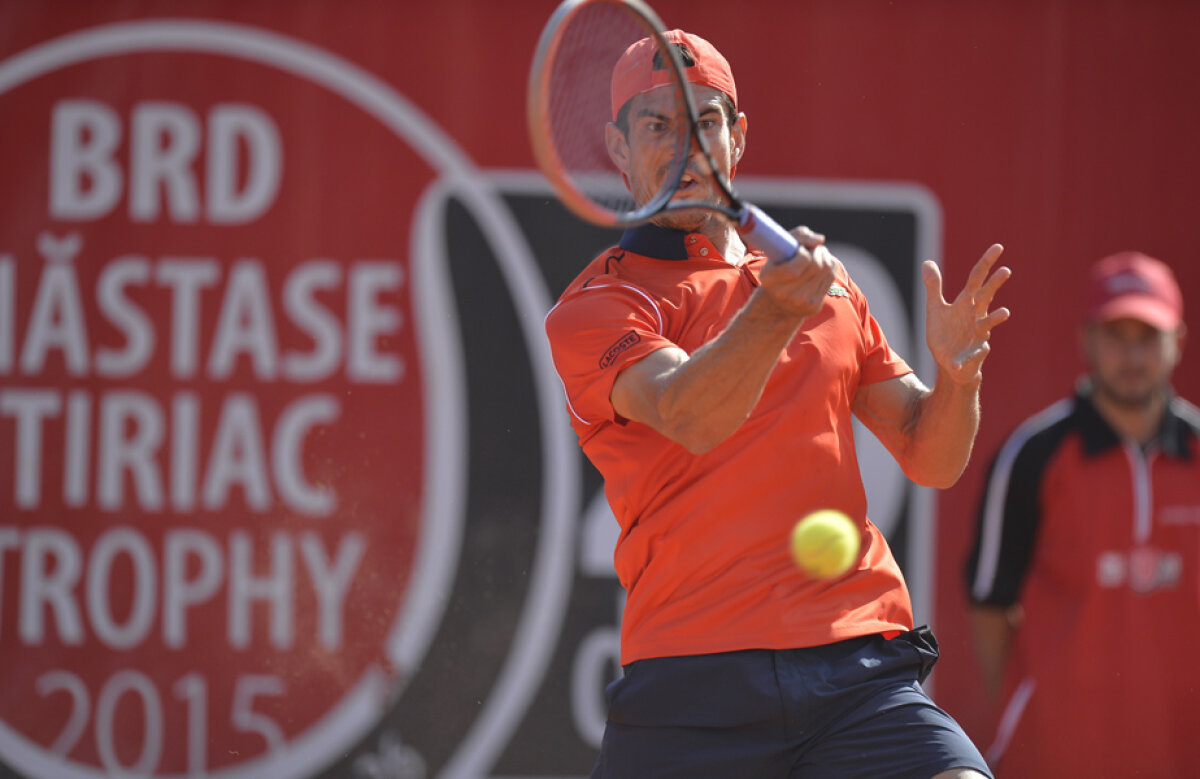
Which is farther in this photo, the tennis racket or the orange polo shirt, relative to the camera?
the orange polo shirt

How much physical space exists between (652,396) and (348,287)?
8.57 ft

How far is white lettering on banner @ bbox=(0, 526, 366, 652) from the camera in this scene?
4.61m

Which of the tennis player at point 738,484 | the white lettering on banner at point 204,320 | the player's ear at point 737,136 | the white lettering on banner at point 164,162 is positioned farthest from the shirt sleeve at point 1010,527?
the white lettering on banner at point 164,162

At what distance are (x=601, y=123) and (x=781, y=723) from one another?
1184mm

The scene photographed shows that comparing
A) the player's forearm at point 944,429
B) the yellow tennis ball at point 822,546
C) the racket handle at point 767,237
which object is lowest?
the yellow tennis ball at point 822,546

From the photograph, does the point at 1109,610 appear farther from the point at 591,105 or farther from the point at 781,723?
the point at 591,105

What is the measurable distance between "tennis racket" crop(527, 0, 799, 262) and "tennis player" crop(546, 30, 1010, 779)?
5cm

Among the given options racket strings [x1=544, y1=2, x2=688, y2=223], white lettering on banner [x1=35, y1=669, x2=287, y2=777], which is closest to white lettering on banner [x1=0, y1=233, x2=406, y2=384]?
white lettering on banner [x1=35, y1=669, x2=287, y2=777]

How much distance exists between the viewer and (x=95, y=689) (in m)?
4.59

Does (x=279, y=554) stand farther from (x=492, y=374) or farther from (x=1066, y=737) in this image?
(x=1066, y=737)

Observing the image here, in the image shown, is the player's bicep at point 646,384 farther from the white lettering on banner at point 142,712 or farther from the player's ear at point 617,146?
the white lettering on banner at point 142,712

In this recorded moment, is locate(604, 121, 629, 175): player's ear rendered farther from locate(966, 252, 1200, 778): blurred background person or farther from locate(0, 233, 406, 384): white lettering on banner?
locate(966, 252, 1200, 778): blurred background person

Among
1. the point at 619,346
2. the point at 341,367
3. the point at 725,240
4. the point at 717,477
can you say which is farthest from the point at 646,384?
the point at 341,367

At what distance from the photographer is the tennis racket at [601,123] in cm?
224
